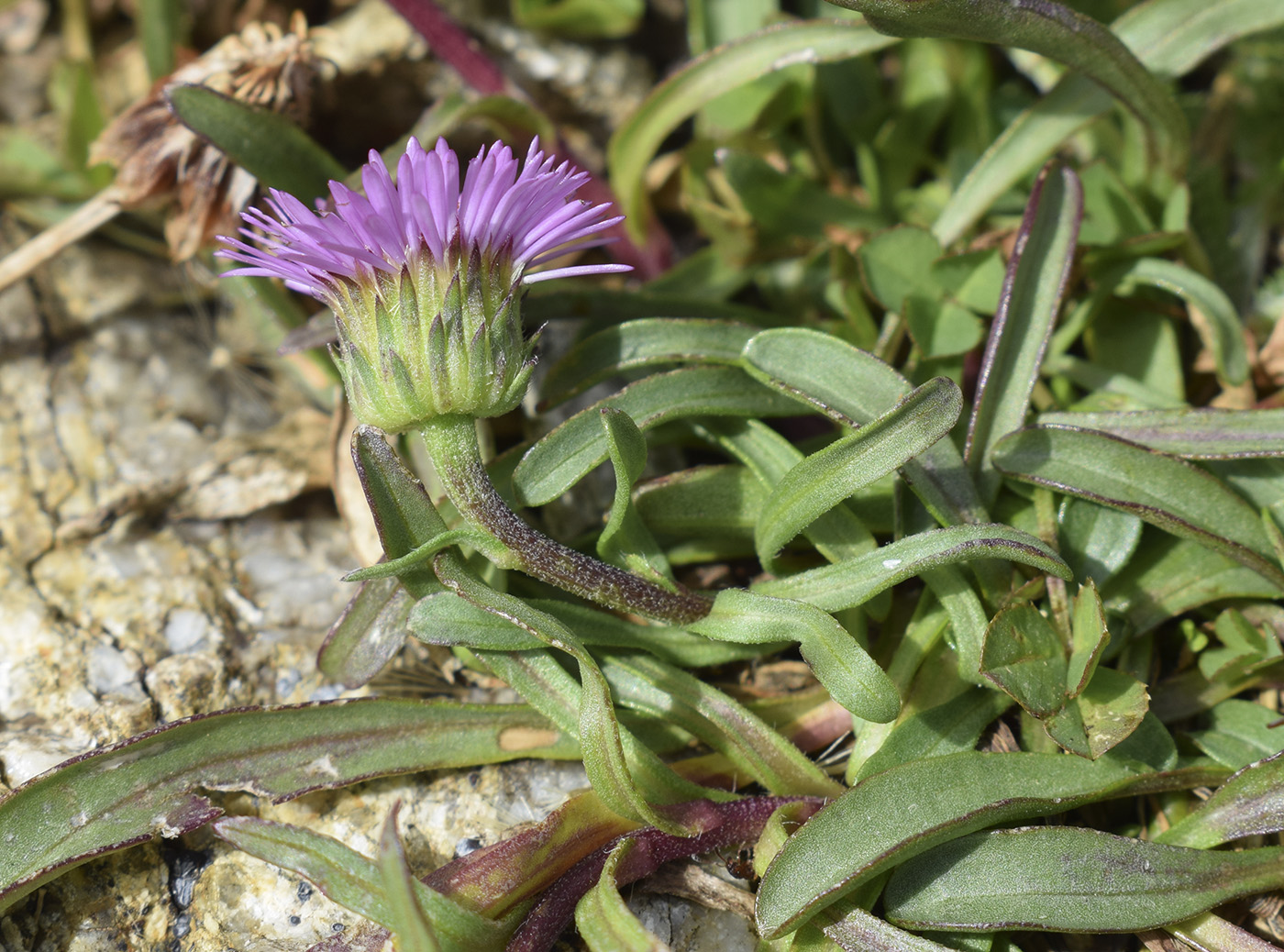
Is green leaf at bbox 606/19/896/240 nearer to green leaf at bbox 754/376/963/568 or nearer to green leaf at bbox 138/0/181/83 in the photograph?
green leaf at bbox 754/376/963/568

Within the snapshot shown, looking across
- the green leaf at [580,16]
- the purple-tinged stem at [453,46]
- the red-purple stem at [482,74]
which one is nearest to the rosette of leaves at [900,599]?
the red-purple stem at [482,74]

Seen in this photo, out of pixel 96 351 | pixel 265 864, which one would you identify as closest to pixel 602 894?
pixel 265 864

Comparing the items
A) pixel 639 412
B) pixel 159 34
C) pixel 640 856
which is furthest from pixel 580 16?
pixel 640 856

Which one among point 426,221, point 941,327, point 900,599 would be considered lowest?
point 900,599

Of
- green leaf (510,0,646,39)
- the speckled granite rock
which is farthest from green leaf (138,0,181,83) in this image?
green leaf (510,0,646,39)

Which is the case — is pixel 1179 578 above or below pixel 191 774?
below

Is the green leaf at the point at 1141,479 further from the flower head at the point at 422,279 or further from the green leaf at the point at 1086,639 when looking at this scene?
the flower head at the point at 422,279

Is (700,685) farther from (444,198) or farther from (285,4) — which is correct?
(285,4)

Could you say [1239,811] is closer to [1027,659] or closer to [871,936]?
[1027,659]
